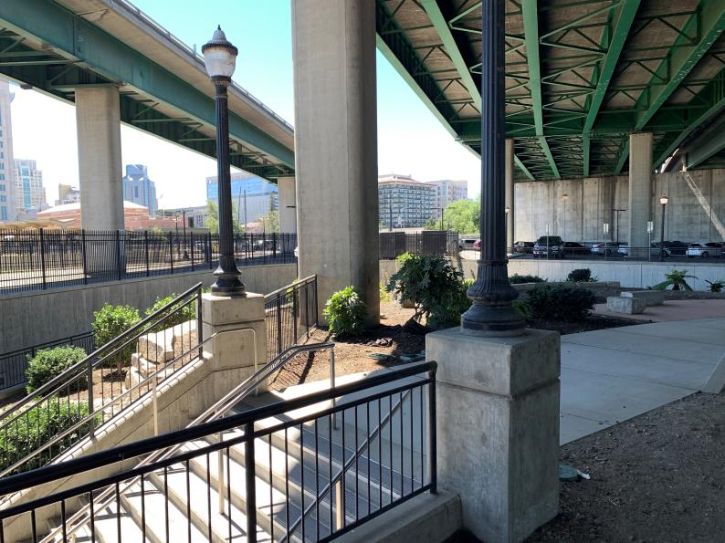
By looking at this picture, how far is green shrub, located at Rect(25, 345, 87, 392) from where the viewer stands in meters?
11.7

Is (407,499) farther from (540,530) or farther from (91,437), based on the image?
(91,437)

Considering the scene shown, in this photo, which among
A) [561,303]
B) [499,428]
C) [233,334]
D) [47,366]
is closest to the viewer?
[499,428]

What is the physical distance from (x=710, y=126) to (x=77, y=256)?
45914mm

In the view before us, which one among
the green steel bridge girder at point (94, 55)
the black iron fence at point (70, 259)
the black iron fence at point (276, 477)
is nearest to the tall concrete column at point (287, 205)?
the green steel bridge girder at point (94, 55)

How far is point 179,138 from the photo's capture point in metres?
42.4

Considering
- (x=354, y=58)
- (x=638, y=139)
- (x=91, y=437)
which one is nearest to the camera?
(x=91, y=437)

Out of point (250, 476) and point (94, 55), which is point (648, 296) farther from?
point (94, 55)

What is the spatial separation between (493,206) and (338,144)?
28.4 feet

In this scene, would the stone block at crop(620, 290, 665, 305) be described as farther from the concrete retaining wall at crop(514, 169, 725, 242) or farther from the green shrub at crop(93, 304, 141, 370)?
the concrete retaining wall at crop(514, 169, 725, 242)

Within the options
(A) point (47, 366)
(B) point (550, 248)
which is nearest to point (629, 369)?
(A) point (47, 366)

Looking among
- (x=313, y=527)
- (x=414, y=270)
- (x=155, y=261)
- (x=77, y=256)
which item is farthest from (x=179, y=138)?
(x=313, y=527)

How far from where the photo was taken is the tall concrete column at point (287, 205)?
60.8m

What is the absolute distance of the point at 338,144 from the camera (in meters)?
12.2

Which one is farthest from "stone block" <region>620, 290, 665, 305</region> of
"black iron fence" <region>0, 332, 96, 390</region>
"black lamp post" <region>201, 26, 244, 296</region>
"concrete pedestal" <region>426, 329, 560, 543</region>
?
"black iron fence" <region>0, 332, 96, 390</region>
